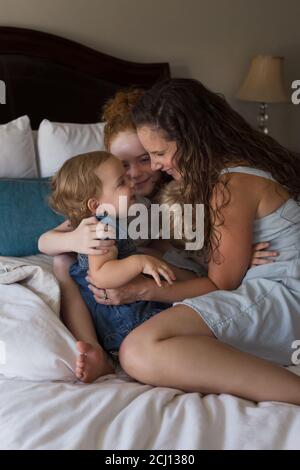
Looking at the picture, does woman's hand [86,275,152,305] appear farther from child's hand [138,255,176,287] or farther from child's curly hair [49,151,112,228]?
child's curly hair [49,151,112,228]

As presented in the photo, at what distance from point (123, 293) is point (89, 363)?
25 cm

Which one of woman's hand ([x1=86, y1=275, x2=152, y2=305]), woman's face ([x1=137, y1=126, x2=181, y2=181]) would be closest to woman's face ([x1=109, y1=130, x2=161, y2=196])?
woman's face ([x1=137, y1=126, x2=181, y2=181])

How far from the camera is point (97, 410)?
3.58 feet

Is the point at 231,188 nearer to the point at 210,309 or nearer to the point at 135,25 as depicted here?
the point at 210,309

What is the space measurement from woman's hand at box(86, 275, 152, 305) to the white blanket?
0.49 feet

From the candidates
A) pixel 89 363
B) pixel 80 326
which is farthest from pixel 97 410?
pixel 80 326

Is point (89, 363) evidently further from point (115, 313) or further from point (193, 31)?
point (193, 31)

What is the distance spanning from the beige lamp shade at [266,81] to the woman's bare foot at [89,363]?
2.20 m

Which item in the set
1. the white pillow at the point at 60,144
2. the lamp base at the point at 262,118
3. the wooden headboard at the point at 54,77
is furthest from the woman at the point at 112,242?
the lamp base at the point at 262,118

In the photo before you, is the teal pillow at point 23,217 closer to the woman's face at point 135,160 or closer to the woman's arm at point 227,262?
the woman's face at point 135,160

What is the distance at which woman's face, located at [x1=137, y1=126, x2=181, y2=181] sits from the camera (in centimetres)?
155

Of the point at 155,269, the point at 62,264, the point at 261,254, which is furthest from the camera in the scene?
the point at 62,264

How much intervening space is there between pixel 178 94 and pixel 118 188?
315 mm

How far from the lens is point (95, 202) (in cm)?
156
